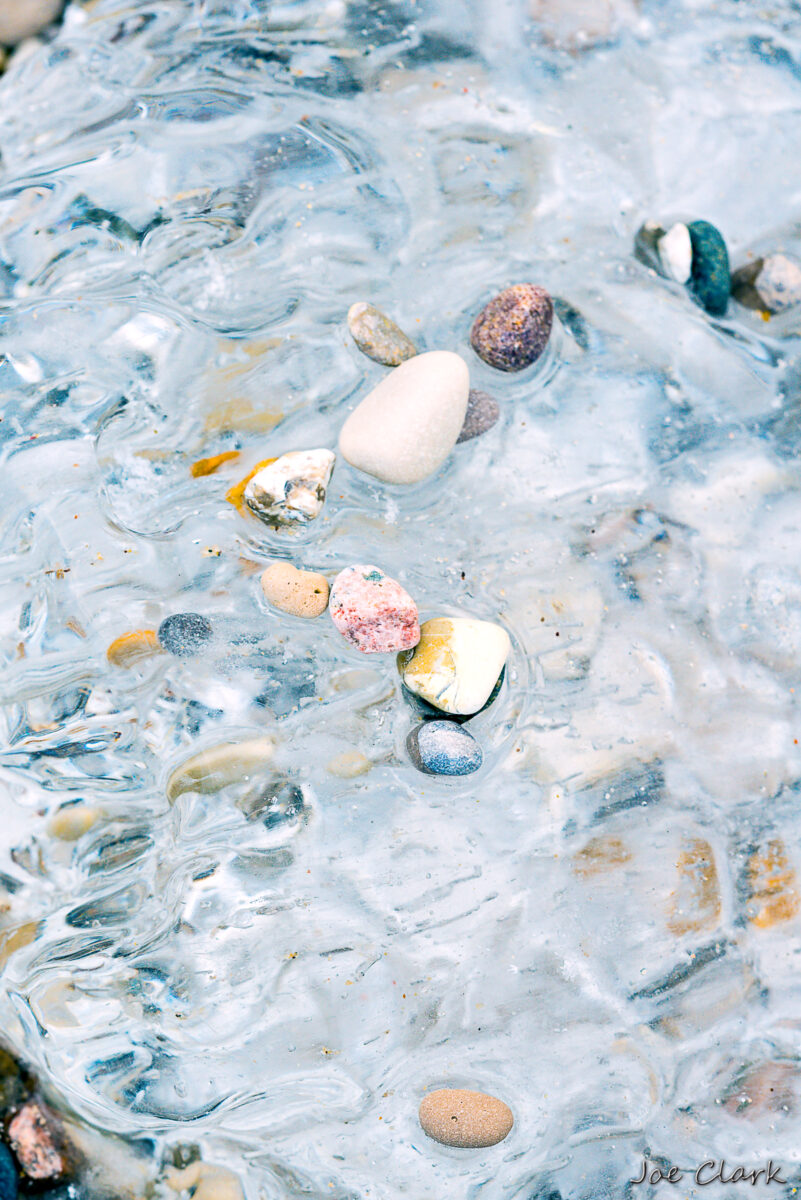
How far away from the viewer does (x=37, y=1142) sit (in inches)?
84.9

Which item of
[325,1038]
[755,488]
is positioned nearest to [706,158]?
[755,488]

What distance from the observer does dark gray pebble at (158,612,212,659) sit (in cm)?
224

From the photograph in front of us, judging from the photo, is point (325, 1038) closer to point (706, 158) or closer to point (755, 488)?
point (755, 488)

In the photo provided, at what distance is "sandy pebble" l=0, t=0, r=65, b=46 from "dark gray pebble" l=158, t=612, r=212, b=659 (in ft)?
7.07

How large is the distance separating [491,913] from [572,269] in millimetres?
2066

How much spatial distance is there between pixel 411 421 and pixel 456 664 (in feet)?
2.36

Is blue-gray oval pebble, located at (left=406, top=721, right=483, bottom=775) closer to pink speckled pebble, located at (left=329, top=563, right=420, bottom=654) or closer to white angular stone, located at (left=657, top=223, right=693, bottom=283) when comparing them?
pink speckled pebble, located at (left=329, top=563, right=420, bottom=654)

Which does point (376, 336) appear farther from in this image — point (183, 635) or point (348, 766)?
point (348, 766)

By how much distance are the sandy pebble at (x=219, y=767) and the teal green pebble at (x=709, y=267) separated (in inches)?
79.3

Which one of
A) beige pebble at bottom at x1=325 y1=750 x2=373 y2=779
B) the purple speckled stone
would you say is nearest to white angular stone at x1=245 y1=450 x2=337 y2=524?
the purple speckled stone

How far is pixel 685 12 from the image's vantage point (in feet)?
8.59

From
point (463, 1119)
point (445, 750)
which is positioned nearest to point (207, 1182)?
point (463, 1119)

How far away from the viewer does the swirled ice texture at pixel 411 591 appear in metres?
2.22

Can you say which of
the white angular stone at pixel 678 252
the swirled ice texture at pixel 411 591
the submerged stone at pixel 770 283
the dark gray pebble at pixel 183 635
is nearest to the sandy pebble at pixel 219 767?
the swirled ice texture at pixel 411 591
